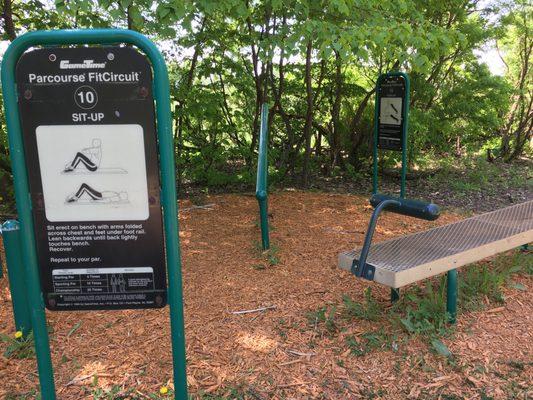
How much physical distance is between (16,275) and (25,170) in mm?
1360

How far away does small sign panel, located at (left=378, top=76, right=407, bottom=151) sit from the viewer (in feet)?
16.0

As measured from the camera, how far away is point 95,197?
1.78 metres

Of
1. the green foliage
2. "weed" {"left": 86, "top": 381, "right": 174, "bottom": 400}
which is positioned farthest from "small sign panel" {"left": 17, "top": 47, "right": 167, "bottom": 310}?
the green foliage

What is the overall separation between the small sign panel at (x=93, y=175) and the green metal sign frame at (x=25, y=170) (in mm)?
30

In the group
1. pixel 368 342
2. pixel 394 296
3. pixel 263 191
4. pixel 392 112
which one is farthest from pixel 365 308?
pixel 392 112

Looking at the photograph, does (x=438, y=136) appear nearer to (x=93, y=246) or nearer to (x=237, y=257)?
(x=237, y=257)

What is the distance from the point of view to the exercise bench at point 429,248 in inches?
101

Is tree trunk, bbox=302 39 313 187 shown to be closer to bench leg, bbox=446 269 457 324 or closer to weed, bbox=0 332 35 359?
bench leg, bbox=446 269 457 324

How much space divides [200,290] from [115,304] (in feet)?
5.47

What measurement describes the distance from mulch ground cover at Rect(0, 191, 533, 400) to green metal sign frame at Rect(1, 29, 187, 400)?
668 millimetres

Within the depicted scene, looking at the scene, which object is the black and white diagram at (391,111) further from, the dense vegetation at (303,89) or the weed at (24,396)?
the weed at (24,396)

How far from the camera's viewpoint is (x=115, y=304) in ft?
6.21

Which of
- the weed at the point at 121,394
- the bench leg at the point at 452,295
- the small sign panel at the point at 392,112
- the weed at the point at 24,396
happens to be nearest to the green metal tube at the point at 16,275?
the weed at the point at 24,396

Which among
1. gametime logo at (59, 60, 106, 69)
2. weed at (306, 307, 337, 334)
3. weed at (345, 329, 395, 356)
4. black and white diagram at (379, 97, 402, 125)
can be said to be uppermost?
gametime logo at (59, 60, 106, 69)
